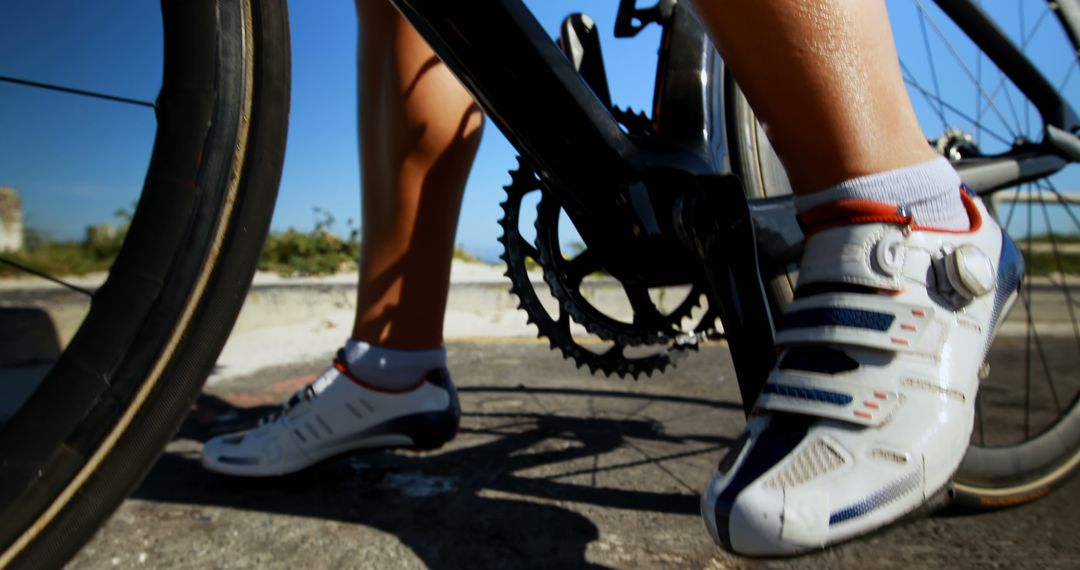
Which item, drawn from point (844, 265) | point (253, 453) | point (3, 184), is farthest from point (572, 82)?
point (3, 184)

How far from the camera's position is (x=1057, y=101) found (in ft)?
4.51

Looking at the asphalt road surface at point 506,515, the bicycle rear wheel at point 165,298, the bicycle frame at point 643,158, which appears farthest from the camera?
the asphalt road surface at point 506,515

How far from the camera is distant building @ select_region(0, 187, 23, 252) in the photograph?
3.95 ft

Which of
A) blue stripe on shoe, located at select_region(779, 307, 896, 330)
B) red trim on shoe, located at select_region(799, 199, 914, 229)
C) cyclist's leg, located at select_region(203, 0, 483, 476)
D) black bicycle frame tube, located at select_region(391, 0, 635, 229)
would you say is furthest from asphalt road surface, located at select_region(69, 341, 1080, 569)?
black bicycle frame tube, located at select_region(391, 0, 635, 229)

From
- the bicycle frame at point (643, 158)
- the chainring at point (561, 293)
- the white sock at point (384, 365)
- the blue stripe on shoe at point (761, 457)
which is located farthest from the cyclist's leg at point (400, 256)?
the blue stripe on shoe at point (761, 457)

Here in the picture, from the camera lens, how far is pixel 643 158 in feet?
2.99

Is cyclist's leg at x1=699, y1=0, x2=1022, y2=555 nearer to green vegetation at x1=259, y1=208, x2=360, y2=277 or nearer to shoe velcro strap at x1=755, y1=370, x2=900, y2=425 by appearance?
shoe velcro strap at x1=755, y1=370, x2=900, y2=425

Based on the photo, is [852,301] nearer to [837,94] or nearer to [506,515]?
[837,94]

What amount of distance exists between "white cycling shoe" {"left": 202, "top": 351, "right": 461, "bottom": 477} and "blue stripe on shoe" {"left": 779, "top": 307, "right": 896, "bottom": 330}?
0.85 meters

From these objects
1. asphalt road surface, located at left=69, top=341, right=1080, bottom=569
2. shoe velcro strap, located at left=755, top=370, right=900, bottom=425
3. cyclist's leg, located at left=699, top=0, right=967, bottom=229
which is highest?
cyclist's leg, located at left=699, top=0, right=967, bottom=229

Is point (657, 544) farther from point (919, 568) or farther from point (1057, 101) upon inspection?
point (1057, 101)

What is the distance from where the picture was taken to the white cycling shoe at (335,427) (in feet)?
4.19

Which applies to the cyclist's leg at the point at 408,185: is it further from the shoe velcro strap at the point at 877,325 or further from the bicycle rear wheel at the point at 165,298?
the shoe velcro strap at the point at 877,325

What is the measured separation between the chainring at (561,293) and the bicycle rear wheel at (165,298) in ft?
1.46
